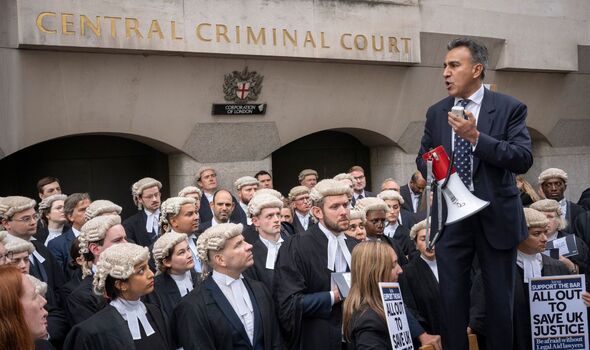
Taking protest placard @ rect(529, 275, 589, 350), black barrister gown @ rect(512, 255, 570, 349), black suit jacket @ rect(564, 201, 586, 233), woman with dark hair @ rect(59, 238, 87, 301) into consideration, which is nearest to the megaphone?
protest placard @ rect(529, 275, 589, 350)

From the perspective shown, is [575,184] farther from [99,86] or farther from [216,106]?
[99,86]

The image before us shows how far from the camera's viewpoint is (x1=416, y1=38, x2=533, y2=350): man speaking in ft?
14.2

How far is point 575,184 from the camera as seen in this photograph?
16.4 meters

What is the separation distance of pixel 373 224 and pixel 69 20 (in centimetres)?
521

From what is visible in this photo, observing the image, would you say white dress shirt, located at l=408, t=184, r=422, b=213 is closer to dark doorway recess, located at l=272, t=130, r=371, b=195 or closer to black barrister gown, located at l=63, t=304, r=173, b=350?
dark doorway recess, located at l=272, t=130, r=371, b=195

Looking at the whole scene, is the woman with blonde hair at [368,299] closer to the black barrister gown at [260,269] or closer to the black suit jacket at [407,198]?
the black barrister gown at [260,269]

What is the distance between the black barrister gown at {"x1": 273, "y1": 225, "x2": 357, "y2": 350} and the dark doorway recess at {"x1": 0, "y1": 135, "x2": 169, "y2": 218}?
6.89 m

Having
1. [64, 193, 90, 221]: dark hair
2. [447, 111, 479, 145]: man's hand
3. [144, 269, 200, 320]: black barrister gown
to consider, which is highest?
[447, 111, 479, 145]: man's hand

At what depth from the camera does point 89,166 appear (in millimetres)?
11914

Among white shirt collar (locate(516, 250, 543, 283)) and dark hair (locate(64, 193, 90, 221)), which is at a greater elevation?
dark hair (locate(64, 193, 90, 221))

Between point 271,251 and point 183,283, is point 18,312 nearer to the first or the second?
point 183,283

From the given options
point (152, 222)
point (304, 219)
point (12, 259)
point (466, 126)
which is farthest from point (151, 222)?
point (466, 126)

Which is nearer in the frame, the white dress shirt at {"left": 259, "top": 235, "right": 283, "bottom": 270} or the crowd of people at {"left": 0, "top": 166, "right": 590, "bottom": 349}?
the crowd of people at {"left": 0, "top": 166, "right": 590, "bottom": 349}

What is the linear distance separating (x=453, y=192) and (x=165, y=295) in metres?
2.34
